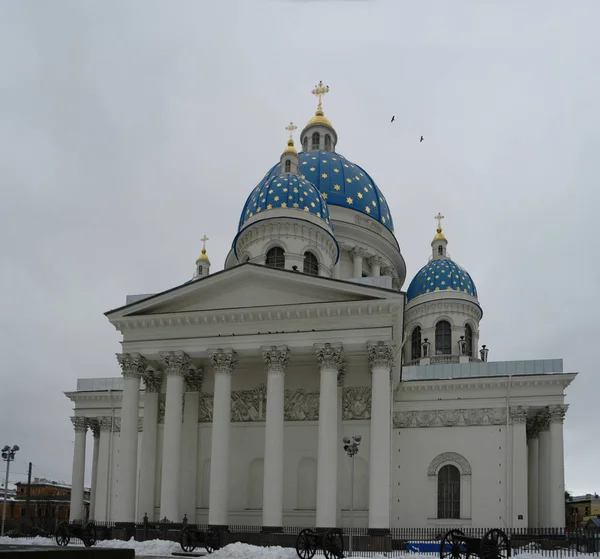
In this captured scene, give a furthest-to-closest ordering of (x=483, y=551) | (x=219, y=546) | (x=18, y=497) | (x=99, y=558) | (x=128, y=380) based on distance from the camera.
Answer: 1. (x=18, y=497)
2. (x=128, y=380)
3. (x=219, y=546)
4. (x=483, y=551)
5. (x=99, y=558)

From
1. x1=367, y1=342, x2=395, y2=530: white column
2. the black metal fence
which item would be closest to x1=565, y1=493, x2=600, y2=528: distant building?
the black metal fence

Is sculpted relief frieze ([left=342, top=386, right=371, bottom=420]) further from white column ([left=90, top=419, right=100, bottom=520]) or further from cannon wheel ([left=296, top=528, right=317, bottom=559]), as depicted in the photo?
white column ([left=90, top=419, right=100, bottom=520])

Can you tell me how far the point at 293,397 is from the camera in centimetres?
3041

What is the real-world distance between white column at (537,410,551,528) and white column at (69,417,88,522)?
23917 millimetres

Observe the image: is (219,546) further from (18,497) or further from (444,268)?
(18,497)

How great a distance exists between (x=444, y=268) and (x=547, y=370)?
11694mm

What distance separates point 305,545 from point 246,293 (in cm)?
1125

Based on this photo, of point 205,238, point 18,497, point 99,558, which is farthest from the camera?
point 18,497

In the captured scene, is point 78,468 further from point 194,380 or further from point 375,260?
point 375,260

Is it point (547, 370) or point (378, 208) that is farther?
point (378, 208)

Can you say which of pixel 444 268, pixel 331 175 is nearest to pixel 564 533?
pixel 444 268

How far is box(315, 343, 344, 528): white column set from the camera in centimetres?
2572

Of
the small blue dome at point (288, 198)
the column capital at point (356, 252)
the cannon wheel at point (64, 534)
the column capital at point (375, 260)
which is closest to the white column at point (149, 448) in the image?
the cannon wheel at point (64, 534)

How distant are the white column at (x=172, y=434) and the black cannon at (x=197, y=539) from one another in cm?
322
